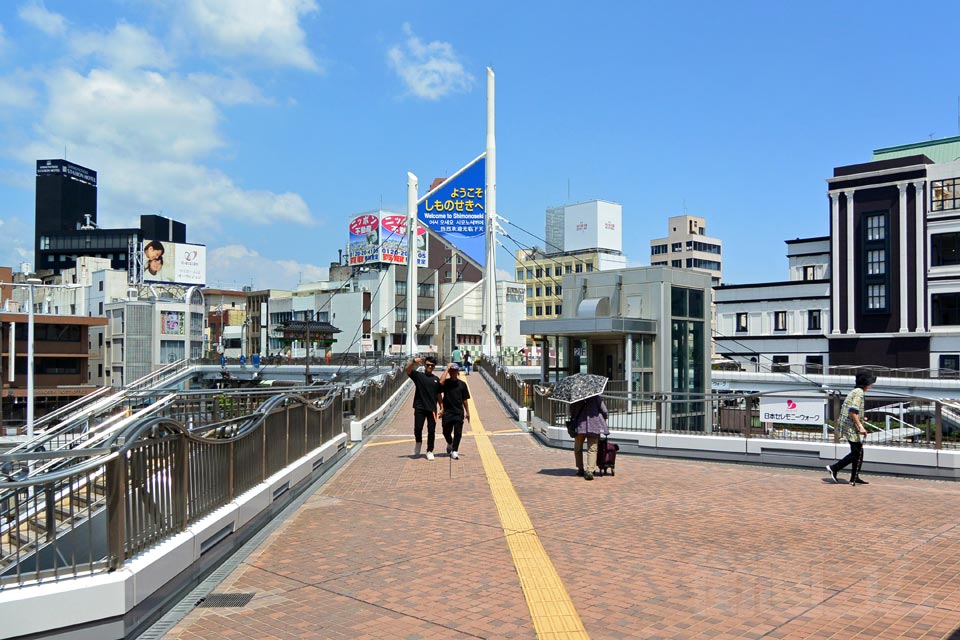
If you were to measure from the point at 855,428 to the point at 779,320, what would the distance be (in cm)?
6167

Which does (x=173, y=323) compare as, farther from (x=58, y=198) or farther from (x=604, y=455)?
(x=58, y=198)

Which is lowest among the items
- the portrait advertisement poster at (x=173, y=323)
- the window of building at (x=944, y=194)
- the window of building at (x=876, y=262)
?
the portrait advertisement poster at (x=173, y=323)

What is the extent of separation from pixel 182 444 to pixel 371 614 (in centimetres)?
215

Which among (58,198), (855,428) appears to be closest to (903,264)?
(855,428)

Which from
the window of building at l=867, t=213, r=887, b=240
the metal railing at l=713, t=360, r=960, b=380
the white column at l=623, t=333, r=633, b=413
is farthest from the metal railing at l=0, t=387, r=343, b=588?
the window of building at l=867, t=213, r=887, b=240

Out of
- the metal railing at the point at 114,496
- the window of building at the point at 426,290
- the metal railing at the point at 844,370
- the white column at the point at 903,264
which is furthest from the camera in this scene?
the window of building at the point at 426,290

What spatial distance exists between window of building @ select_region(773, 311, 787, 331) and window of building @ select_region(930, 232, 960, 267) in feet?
44.9

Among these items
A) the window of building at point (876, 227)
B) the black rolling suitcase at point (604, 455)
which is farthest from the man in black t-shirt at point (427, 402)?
the window of building at point (876, 227)

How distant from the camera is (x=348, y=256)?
107312 mm

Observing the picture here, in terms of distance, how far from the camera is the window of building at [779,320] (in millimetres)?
69531

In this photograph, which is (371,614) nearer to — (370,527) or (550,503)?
(370,527)

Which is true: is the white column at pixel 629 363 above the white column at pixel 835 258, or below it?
below

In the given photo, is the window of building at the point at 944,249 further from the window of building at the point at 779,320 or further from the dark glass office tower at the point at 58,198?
the dark glass office tower at the point at 58,198

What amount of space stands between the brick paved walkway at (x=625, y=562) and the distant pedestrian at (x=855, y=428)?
0.32 metres
